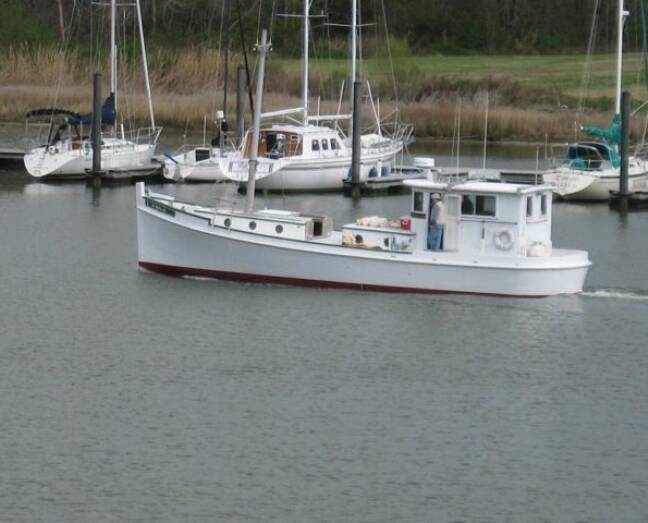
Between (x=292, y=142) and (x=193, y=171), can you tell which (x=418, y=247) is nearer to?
(x=292, y=142)

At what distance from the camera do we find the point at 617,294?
41.8m

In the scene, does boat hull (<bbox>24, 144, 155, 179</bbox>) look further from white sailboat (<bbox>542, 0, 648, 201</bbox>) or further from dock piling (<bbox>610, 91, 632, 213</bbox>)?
dock piling (<bbox>610, 91, 632, 213</bbox>)

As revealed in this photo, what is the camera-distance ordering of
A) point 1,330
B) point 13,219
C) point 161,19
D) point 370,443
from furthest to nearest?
point 161,19, point 13,219, point 1,330, point 370,443

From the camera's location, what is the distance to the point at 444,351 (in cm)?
3647

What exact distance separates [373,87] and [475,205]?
160ft

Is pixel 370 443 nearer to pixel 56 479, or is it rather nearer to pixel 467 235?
pixel 56 479

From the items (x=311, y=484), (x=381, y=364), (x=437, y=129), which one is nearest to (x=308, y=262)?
(x=381, y=364)

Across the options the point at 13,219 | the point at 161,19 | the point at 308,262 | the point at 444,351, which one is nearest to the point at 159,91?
the point at 161,19

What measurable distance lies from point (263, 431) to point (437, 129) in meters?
54.8

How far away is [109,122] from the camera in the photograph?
220 ft

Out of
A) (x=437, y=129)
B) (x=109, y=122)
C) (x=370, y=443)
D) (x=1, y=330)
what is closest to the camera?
(x=370, y=443)

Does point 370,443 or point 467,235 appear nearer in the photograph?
point 370,443

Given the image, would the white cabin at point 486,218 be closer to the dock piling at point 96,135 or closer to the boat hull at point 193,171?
the dock piling at point 96,135

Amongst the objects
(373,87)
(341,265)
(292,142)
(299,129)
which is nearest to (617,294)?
(341,265)
